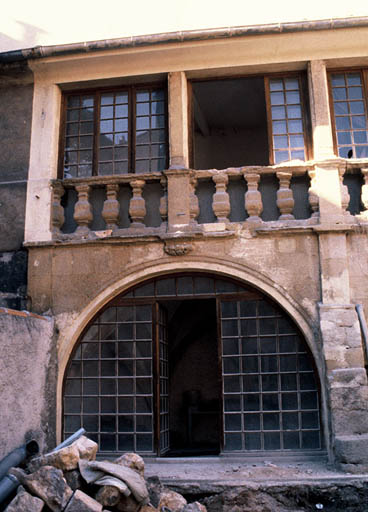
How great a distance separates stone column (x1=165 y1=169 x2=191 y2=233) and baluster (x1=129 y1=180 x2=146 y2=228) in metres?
0.38

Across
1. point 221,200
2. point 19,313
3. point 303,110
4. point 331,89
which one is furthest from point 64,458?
point 331,89

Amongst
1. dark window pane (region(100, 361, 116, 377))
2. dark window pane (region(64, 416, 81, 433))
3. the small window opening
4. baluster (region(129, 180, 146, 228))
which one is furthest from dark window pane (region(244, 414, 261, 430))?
the small window opening

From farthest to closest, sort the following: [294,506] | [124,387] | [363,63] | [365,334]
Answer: [363,63]
[124,387]
[365,334]
[294,506]

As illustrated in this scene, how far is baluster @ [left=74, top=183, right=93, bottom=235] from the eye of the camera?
26.7ft

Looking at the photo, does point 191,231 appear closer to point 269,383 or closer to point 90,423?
point 269,383

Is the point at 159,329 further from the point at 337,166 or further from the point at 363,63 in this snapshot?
the point at 363,63

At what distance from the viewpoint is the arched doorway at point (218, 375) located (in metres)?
7.44

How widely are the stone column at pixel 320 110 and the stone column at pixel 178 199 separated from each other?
70.8 inches

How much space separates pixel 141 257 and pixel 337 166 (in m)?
2.87

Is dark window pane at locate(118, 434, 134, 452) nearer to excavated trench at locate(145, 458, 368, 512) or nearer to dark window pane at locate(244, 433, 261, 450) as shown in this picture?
excavated trench at locate(145, 458, 368, 512)

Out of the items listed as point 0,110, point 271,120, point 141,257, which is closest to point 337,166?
point 271,120

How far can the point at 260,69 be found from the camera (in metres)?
8.46

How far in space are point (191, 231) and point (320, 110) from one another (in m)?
2.45

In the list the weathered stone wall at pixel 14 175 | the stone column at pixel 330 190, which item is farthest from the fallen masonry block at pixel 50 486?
the stone column at pixel 330 190
